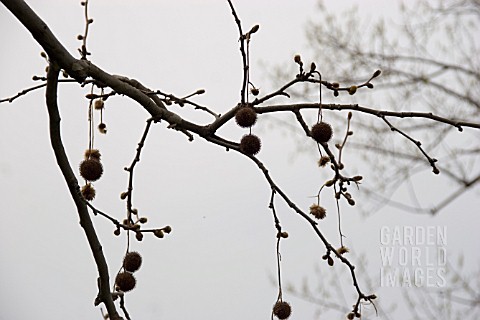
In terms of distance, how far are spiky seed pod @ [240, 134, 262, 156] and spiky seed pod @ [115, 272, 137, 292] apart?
5.8 inches

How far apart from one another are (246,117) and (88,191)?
169 millimetres

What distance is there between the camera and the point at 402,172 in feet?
5.20

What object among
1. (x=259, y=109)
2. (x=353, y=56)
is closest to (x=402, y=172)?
(x=353, y=56)

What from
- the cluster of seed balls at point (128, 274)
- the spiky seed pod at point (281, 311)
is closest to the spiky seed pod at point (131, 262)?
the cluster of seed balls at point (128, 274)

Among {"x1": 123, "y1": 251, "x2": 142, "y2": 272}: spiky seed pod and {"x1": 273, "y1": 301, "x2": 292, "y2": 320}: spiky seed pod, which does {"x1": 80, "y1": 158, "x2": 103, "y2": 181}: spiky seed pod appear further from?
{"x1": 273, "y1": 301, "x2": 292, "y2": 320}: spiky seed pod

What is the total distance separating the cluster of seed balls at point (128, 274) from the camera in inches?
18.5

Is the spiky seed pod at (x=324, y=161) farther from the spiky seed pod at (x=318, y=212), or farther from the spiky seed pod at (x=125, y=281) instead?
the spiky seed pod at (x=125, y=281)

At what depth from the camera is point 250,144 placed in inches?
17.6

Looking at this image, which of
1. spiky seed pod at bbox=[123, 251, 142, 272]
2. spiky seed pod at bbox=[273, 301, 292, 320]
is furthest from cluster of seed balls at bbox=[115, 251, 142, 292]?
spiky seed pod at bbox=[273, 301, 292, 320]

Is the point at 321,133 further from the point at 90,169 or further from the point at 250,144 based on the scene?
the point at 90,169

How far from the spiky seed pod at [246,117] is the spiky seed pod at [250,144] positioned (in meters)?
0.02

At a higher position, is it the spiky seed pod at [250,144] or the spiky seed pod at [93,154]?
the spiky seed pod at [93,154]

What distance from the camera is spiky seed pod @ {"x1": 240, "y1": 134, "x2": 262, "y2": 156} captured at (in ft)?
1.47

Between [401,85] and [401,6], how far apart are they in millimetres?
230
